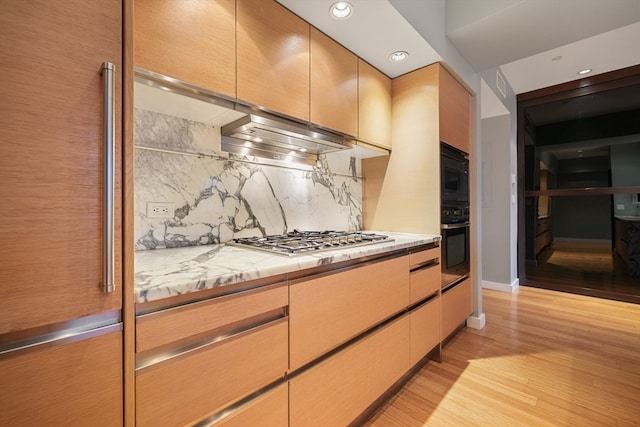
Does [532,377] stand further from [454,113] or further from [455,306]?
[454,113]

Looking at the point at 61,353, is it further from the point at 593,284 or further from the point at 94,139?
the point at 593,284

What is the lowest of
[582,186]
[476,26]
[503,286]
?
[503,286]

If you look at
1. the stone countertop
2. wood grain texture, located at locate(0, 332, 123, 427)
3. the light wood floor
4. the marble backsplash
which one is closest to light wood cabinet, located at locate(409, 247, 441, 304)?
the stone countertop

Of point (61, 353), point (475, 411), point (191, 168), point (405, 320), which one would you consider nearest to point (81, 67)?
point (61, 353)

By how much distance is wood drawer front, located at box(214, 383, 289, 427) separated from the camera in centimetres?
88

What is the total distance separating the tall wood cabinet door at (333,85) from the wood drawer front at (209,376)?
1215mm

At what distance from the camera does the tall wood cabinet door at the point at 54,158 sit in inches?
21.0

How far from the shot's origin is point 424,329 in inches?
73.0

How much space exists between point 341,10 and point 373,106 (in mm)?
694

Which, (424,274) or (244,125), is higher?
(244,125)

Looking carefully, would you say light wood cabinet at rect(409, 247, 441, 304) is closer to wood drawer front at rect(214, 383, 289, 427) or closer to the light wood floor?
the light wood floor

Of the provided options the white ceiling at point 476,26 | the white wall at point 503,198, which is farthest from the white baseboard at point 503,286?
the white ceiling at point 476,26

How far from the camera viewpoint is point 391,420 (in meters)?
1.47

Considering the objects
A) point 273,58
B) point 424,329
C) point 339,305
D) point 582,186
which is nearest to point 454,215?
point 424,329
